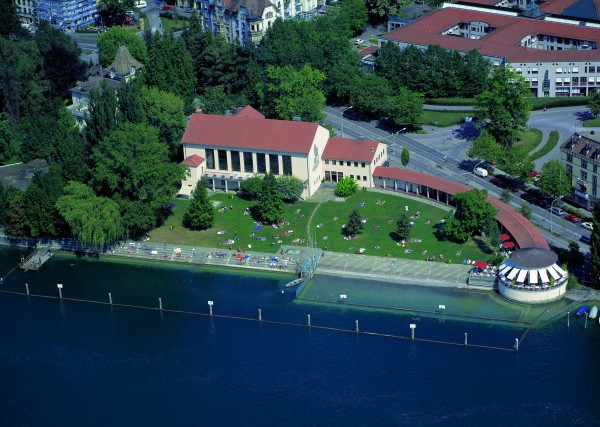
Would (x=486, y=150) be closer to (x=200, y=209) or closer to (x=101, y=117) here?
(x=200, y=209)

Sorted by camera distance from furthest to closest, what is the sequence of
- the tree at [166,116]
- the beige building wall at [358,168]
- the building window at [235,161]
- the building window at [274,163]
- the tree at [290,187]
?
the tree at [166,116] → the building window at [235,161] → the beige building wall at [358,168] → the building window at [274,163] → the tree at [290,187]

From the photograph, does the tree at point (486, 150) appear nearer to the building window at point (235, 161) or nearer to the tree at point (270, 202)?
the tree at point (270, 202)

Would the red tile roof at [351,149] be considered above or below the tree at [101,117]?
below

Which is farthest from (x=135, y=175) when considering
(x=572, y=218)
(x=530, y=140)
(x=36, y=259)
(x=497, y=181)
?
(x=530, y=140)

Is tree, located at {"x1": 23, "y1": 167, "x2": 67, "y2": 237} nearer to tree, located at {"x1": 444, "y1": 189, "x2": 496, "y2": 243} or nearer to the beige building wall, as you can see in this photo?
the beige building wall

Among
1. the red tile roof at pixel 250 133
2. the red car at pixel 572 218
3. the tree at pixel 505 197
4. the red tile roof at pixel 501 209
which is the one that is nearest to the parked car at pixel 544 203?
the red car at pixel 572 218

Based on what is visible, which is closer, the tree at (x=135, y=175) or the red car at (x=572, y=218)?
the red car at (x=572, y=218)

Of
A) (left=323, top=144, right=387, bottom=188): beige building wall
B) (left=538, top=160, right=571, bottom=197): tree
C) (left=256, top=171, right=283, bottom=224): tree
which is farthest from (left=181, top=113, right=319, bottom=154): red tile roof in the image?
(left=538, top=160, right=571, bottom=197): tree
